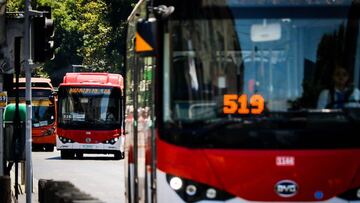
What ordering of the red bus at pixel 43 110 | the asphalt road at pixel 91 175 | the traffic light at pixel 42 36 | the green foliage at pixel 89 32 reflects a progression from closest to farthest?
the traffic light at pixel 42 36 < the asphalt road at pixel 91 175 < the red bus at pixel 43 110 < the green foliage at pixel 89 32

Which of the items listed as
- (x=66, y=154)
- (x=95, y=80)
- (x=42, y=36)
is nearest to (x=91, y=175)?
(x=95, y=80)

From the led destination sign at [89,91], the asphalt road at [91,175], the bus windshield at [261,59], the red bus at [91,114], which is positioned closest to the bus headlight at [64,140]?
the red bus at [91,114]

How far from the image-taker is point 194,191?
9.59 meters

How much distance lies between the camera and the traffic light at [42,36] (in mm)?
15359

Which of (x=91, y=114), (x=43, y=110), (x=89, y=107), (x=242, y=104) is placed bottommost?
(x=43, y=110)

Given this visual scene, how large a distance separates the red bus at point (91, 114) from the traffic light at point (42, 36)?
78.3ft

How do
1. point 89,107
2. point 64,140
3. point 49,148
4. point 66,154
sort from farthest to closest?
1. point 49,148
2. point 66,154
3. point 64,140
4. point 89,107

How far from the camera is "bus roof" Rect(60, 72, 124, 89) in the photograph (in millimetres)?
40062

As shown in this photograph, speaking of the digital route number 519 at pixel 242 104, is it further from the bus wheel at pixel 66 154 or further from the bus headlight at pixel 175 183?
the bus wheel at pixel 66 154

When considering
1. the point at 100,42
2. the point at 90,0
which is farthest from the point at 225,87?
the point at 90,0

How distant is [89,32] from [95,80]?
1196 inches

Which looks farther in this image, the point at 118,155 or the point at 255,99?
the point at 118,155

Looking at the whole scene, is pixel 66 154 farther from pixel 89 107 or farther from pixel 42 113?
pixel 42 113

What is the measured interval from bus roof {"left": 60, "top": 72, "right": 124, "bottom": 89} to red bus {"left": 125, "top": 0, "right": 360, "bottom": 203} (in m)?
30.1
